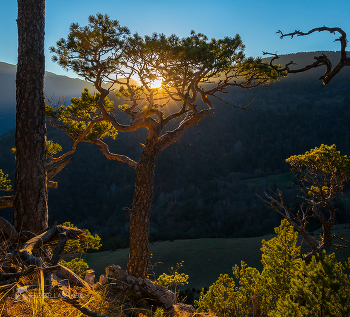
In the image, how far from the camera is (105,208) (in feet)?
230

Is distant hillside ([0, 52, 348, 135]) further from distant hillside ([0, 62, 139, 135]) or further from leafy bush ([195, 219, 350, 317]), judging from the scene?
leafy bush ([195, 219, 350, 317])

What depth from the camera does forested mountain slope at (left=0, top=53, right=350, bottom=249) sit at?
6116cm

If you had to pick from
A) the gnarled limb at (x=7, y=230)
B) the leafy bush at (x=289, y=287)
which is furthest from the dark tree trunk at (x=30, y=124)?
the leafy bush at (x=289, y=287)

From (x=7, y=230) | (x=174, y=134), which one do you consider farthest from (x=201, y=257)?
(x=7, y=230)

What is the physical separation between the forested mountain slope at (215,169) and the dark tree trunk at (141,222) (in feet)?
132

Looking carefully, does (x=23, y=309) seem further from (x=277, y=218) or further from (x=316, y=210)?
(x=277, y=218)

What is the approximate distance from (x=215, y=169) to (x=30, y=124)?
3141 inches

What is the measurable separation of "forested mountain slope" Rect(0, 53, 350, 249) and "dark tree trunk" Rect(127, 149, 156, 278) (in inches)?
1585

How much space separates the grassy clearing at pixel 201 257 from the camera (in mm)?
30186

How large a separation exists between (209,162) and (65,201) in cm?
4634

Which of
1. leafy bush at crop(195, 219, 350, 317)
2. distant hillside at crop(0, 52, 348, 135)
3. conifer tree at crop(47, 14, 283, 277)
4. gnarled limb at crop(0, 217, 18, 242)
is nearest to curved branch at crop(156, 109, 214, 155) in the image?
conifer tree at crop(47, 14, 283, 277)

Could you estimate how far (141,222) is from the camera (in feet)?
16.9

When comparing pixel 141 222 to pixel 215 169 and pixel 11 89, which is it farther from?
pixel 11 89

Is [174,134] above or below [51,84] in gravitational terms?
below
